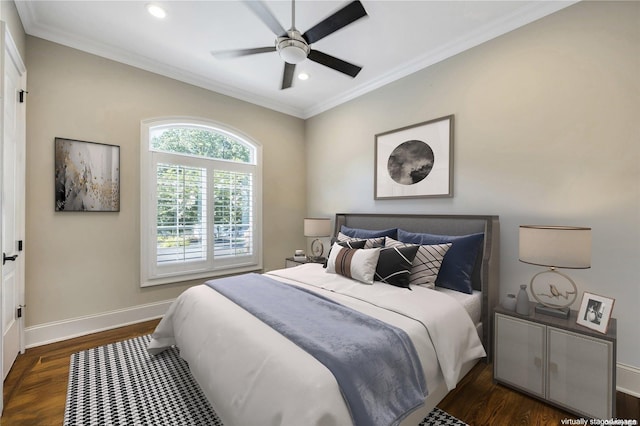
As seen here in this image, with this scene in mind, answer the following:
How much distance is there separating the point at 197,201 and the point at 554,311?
12.5ft

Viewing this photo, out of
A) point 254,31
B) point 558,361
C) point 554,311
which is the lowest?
point 558,361

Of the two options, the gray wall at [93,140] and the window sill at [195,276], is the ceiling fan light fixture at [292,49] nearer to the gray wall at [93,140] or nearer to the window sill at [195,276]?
the gray wall at [93,140]

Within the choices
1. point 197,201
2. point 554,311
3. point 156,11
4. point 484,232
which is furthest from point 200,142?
point 554,311

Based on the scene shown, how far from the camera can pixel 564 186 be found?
7.41 ft

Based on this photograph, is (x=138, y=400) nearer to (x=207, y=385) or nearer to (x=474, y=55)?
(x=207, y=385)

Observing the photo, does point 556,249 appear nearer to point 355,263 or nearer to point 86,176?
point 355,263

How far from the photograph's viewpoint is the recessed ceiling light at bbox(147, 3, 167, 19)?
7.75 feet

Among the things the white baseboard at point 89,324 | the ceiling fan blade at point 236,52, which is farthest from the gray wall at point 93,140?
the ceiling fan blade at point 236,52

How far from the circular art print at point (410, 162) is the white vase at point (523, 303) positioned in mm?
1527

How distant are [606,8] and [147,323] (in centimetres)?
521

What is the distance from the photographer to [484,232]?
256 cm

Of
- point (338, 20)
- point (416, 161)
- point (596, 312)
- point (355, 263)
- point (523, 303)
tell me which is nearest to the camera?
point (596, 312)

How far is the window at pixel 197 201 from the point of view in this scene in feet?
10.9

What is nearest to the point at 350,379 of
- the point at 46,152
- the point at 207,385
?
the point at 207,385
